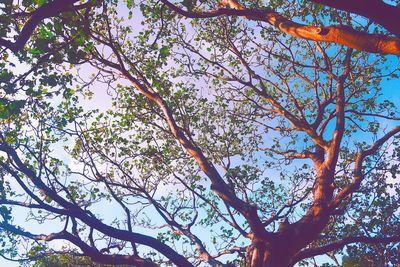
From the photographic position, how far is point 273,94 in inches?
548

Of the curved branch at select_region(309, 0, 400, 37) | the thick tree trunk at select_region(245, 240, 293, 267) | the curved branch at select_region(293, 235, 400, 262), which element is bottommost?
the thick tree trunk at select_region(245, 240, 293, 267)

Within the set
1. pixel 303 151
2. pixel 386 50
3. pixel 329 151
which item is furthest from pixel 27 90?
pixel 303 151

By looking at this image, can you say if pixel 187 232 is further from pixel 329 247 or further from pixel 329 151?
pixel 329 151

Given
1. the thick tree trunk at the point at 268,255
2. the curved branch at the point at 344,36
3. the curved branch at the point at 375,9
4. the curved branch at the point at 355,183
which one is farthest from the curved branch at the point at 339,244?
the curved branch at the point at 375,9

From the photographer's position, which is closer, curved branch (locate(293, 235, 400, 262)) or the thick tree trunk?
the thick tree trunk

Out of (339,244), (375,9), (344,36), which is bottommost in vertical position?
(339,244)

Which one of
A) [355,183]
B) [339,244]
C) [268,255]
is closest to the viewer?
[268,255]

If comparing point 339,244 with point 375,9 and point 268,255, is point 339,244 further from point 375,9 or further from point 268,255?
point 375,9

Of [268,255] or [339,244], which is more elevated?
[339,244]

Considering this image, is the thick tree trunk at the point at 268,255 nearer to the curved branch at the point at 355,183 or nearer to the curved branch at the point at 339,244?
the curved branch at the point at 339,244

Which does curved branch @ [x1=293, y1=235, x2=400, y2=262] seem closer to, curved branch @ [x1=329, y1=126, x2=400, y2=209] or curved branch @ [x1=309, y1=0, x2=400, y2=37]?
curved branch @ [x1=329, y1=126, x2=400, y2=209]

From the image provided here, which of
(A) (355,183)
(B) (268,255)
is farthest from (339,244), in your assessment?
(B) (268,255)

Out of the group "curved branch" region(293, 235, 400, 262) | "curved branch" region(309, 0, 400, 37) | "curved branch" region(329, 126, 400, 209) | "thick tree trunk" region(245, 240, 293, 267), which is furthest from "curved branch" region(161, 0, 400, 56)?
"curved branch" region(293, 235, 400, 262)

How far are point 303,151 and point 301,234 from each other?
4.23 m
